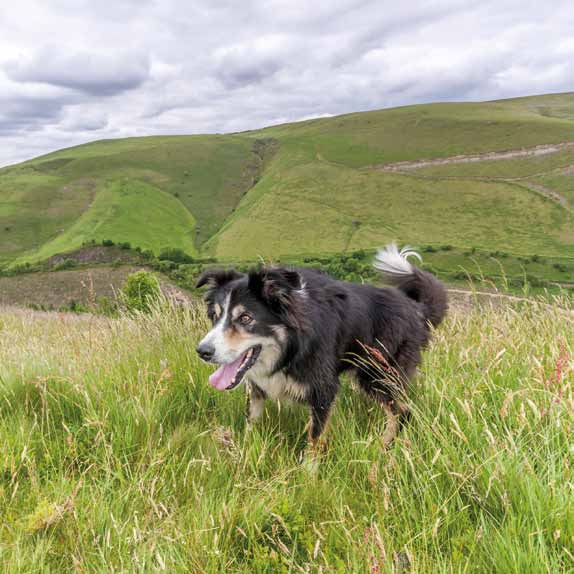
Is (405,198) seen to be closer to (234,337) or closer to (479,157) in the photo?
(479,157)

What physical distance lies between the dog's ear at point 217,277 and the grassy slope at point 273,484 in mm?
987

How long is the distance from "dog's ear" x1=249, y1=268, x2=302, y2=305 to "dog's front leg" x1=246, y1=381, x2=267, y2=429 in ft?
2.97

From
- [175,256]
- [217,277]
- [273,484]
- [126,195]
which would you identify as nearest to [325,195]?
[175,256]

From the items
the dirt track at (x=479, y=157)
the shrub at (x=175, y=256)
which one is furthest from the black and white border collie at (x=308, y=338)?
the dirt track at (x=479, y=157)

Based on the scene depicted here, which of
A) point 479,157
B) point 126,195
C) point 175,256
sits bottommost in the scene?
point 175,256

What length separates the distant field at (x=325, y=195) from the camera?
344 ft

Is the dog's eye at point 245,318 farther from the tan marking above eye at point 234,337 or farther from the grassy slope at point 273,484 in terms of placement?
the grassy slope at point 273,484

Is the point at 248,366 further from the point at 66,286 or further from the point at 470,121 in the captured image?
the point at 470,121

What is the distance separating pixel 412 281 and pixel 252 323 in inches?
93.0

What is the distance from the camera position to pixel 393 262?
5.13 metres

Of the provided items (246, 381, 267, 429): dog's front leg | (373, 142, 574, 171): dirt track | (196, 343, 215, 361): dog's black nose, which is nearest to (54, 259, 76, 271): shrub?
(373, 142, 574, 171): dirt track

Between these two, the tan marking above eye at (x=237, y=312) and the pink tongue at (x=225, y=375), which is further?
the tan marking above eye at (x=237, y=312)

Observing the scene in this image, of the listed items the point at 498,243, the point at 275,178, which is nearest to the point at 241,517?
the point at 498,243

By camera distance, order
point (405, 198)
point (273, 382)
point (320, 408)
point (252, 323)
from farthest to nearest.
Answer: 1. point (405, 198)
2. point (273, 382)
3. point (320, 408)
4. point (252, 323)
